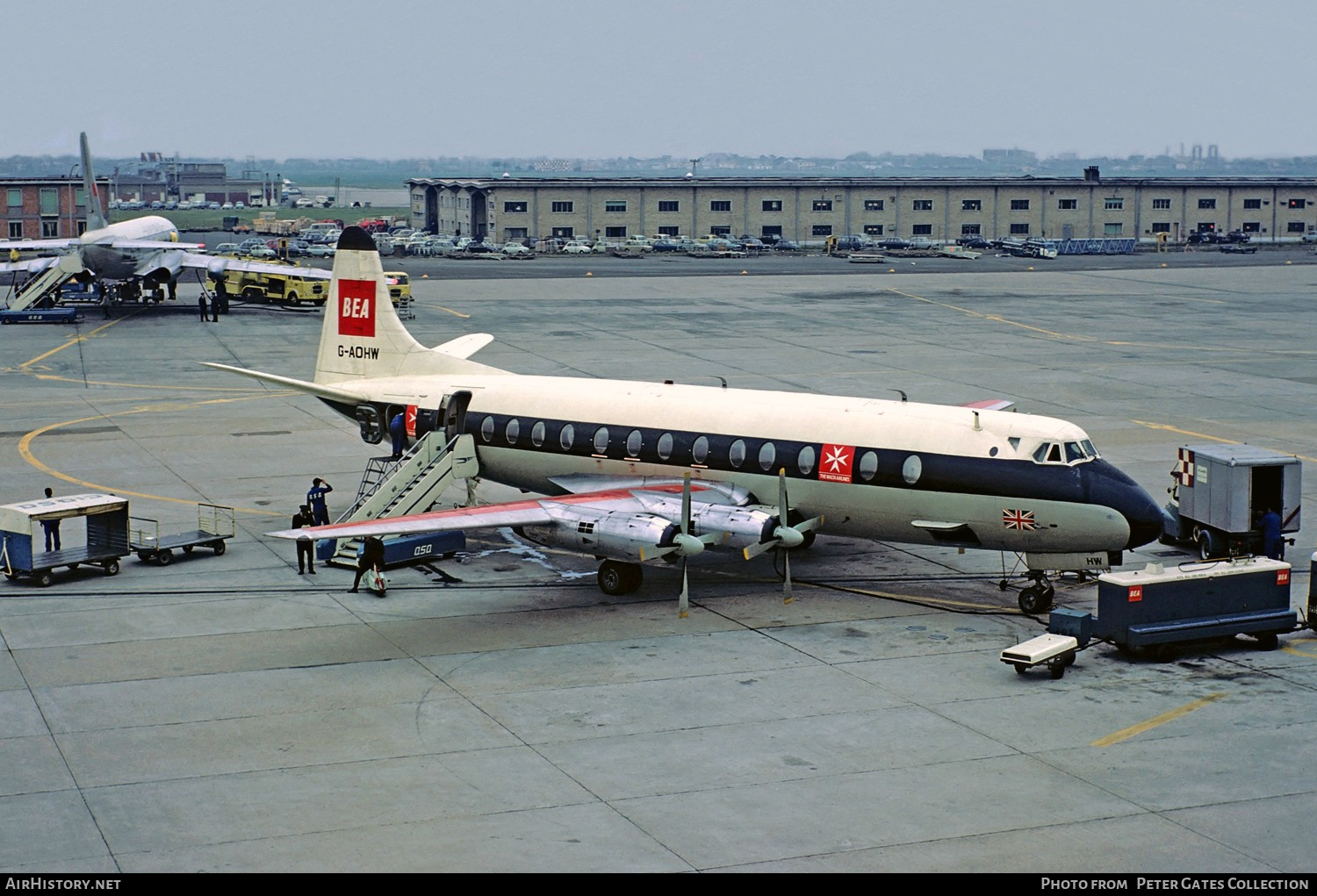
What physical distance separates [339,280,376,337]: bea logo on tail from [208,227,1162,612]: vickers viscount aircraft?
5.31 m

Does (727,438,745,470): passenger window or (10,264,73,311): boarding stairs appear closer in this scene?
(727,438,745,470): passenger window

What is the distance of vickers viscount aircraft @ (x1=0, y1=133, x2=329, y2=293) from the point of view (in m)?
95.6

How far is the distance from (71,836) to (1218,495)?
2764 cm

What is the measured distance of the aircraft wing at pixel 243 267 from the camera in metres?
99.4

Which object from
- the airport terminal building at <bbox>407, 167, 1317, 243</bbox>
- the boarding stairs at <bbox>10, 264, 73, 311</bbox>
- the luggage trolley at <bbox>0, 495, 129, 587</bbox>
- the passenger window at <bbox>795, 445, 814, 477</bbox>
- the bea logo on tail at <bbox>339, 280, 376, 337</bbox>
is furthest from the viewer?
the airport terminal building at <bbox>407, 167, 1317, 243</bbox>

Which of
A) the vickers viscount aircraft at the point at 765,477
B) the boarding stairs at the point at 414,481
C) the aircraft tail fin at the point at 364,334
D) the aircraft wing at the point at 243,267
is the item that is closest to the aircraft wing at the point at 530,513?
the vickers viscount aircraft at the point at 765,477

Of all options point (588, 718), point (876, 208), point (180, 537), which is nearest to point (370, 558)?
point (180, 537)

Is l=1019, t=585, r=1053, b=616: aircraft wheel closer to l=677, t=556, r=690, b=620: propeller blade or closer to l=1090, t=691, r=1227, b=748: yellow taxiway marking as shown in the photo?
l=1090, t=691, r=1227, b=748: yellow taxiway marking

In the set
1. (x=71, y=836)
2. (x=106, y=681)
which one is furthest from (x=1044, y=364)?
(x=71, y=836)

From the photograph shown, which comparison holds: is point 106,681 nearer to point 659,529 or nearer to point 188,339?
point 659,529

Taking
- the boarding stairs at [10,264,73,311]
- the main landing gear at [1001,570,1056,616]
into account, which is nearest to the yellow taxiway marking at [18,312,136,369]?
the boarding stairs at [10,264,73,311]

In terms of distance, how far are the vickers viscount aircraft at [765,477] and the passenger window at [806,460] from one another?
30 millimetres

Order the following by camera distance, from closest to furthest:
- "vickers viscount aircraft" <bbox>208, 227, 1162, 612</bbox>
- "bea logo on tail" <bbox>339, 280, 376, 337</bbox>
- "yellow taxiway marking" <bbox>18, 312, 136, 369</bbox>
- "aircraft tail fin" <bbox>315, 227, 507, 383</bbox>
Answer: "vickers viscount aircraft" <bbox>208, 227, 1162, 612</bbox> < "aircraft tail fin" <bbox>315, 227, 507, 383</bbox> < "bea logo on tail" <bbox>339, 280, 376, 337</bbox> < "yellow taxiway marking" <bbox>18, 312, 136, 369</bbox>

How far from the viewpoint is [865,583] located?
36188mm
